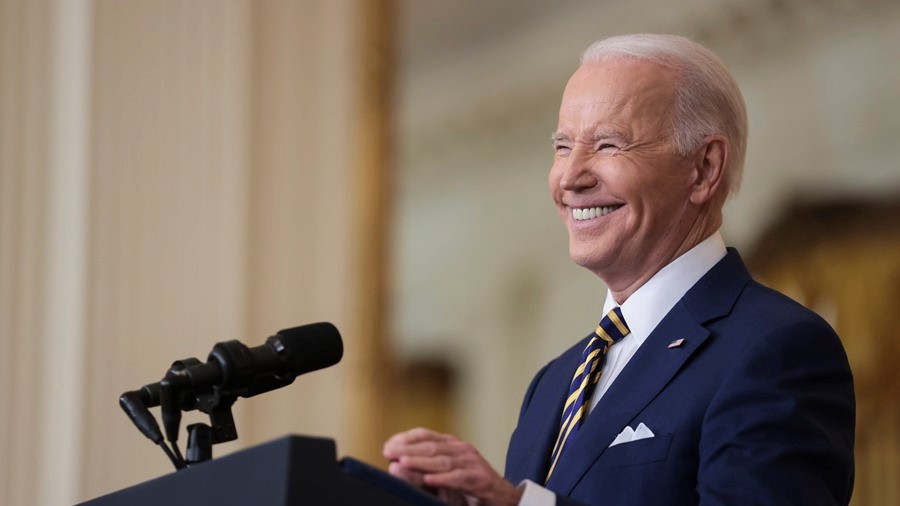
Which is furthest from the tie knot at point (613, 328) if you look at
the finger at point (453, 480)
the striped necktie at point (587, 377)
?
the finger at point (453, 480)

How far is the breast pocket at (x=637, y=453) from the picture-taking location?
1.99 meters

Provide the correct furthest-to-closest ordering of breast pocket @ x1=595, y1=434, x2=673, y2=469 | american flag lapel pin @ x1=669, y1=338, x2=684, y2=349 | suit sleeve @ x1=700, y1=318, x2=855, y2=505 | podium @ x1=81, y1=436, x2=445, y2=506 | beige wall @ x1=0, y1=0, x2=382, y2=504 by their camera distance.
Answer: beige wall @ x1=0, y1=0, x2=382, y2=504
american flag lapel pin @ x1=669, y1=338, x2=684, y2=349
breast pocket @ x1=595, y1=434, x2=673, y2=469
suit sleeve @ x1=700, y1=318, x2=855, y2=505
podium @ x1=81, y1=436, x2=445, y2=506

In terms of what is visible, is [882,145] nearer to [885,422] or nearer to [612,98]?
[885,422]

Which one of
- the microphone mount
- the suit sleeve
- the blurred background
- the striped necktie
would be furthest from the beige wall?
the suit sleeve

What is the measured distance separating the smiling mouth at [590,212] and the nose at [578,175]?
4 cm

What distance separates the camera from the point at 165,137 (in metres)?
4.73

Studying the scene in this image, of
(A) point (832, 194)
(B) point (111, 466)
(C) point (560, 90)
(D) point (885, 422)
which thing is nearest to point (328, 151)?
(C) point (560, 90)

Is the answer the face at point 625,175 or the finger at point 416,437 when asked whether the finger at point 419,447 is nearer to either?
the finger at point 416,437

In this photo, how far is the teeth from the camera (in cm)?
241

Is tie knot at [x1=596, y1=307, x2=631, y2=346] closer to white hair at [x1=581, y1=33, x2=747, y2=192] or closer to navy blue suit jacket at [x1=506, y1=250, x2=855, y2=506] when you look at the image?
navy blue suit jacket at [x1=506, y1=250, x2=855, y2=506]

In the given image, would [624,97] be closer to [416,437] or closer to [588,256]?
[588,256]

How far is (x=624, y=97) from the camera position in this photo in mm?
2414

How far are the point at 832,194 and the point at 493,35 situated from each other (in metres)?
1.62

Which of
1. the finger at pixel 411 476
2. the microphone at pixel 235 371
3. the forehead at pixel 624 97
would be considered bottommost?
the finger at pixel 411 476
